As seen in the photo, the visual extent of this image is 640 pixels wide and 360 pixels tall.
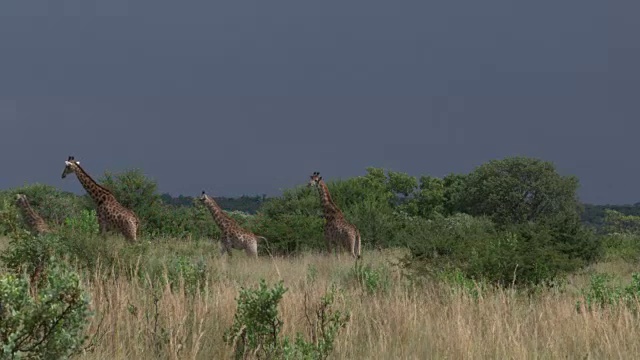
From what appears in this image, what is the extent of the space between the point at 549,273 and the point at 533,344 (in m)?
6.09

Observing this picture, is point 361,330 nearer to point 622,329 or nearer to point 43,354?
point 622,329

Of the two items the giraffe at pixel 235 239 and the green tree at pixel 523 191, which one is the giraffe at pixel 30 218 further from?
the green tree at pixel 523 191

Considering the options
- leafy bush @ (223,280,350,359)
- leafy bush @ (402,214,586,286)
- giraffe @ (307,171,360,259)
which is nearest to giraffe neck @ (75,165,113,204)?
giraffe @ (307,171,360,259)

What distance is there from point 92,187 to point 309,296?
10.2 metres

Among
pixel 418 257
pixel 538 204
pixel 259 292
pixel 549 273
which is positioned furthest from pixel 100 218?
pixel 538 204

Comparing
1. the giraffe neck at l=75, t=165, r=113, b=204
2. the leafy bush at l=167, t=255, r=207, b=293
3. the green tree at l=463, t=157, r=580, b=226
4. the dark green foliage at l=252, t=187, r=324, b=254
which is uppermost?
the green tree at l=463, t=157, r=580, b=226

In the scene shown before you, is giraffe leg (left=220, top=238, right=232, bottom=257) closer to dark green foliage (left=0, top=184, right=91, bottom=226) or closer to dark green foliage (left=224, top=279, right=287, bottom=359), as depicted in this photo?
dark green foliage (left=0, top=184, right=91, bottom=226)

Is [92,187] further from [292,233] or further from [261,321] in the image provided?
[261,321]

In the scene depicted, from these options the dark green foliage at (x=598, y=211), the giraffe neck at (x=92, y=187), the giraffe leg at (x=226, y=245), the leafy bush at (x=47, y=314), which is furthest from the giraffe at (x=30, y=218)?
A: the dark green foliage at (x=598, y=211)

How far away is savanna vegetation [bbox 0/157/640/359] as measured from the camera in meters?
5.50

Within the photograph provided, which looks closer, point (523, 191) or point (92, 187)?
point (92, 187)

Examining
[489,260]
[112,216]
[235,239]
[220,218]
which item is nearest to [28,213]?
[112,216]

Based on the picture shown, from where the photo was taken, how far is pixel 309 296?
8.01 meters

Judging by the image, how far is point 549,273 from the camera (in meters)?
12.1
